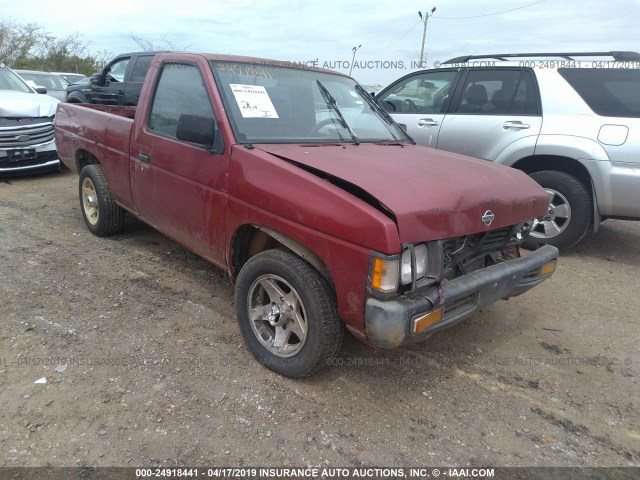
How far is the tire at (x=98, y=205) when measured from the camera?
4598 millimetres

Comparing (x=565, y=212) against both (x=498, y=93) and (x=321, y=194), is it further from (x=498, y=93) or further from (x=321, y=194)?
(x=321, y=194)

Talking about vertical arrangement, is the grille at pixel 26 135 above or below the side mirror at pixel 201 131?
below

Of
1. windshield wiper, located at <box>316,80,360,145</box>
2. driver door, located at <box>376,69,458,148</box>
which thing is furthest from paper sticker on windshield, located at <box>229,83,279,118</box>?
driver door, located at <box>376,69,458,148</box>

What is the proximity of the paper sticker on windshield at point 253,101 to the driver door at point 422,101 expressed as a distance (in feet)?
8.84

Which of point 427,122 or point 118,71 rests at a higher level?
point 118,71

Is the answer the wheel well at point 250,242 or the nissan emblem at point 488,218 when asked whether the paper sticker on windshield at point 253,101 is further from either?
the nissan emblem at point 488,218

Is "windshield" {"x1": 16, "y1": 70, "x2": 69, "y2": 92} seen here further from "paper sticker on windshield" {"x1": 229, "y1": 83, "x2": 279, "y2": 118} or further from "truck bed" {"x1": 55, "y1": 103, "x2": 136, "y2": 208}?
"paper sticker on windshield" {"x1": 229, "y1": 83, "x2": 279, "y2": 118}

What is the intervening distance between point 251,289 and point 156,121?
1715mm

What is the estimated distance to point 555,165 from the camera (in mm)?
4961

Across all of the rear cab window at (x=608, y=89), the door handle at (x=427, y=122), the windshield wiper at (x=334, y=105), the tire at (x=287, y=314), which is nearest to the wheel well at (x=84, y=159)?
the windshield wiper at (x=334, y=105)

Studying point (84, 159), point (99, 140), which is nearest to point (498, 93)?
point (99, 140)

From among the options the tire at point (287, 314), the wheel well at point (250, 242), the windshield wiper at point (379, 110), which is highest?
the windshield wiper at point (379, 110)

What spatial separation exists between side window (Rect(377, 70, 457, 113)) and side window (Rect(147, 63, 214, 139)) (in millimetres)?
2823

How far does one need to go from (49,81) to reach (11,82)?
203 inches
